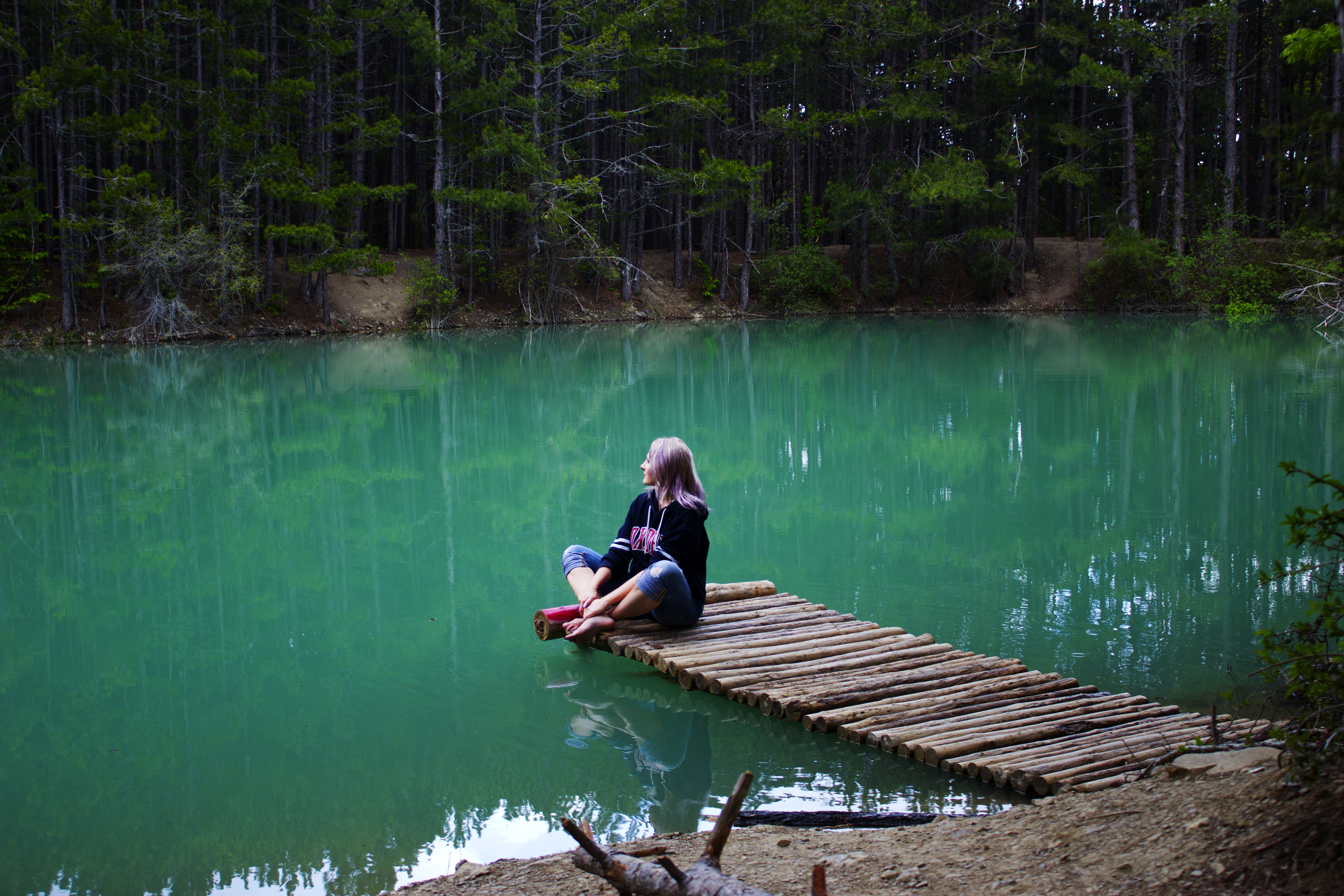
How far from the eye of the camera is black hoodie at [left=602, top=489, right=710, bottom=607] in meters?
6.64

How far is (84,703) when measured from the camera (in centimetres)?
647

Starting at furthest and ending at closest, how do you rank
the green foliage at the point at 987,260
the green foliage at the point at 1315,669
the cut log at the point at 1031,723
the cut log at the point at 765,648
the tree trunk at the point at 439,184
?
the green foliage at the point at 987,260 < the tree trunk at the point at 439,184 < the cut log at the point at 765,648 < the cut log at the point at 1031,723 < the green foliage at the point at 1315,669

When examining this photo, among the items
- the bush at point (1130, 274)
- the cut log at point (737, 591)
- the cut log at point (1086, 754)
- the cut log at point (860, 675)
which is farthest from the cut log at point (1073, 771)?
the bush at point (1130, 274)

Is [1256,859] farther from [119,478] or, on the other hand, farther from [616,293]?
[616,293]

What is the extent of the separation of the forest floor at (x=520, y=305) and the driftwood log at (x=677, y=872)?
103 feet

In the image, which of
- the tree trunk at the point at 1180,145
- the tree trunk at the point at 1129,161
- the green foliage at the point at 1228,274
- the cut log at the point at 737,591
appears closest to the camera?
the cut log at the point at 737,591

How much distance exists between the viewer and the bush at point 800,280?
41.5 meters

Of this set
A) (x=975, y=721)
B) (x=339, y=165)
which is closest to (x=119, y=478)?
(x=975, y=721)

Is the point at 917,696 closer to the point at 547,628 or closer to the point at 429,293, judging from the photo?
the point at 547,628

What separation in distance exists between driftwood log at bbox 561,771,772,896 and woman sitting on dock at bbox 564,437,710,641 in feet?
11.0

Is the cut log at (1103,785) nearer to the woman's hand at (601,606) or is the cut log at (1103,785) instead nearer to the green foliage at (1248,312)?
the woman's hand at (601,606)

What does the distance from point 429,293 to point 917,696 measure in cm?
3208

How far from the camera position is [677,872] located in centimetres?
303

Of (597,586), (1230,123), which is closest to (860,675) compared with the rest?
(597,586)
